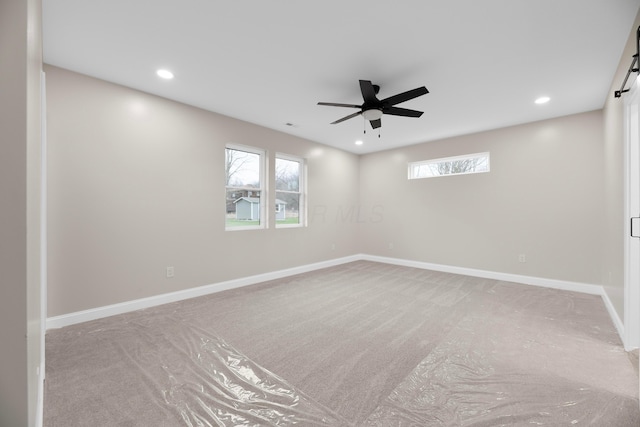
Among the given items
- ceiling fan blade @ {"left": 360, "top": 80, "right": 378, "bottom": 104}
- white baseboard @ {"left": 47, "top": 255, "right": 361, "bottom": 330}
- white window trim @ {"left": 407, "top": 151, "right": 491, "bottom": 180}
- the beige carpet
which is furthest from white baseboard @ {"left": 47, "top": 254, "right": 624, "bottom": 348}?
ceiling fan blade @ {"left": 360, "top": 80, "right": 378, "bottom": 104}

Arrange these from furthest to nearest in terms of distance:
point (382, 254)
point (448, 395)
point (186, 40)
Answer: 1. point (382, 254)
2. point (186, 40)
3. point (448, 395)

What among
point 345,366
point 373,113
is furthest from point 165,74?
point 345,366

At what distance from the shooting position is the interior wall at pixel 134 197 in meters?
2.71

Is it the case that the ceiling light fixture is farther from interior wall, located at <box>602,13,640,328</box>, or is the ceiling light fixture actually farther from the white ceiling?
interior wall, located at <box>602,13,640,328</box>

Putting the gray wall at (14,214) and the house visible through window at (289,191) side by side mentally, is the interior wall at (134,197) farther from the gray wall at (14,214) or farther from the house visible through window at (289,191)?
the gray wall at (14,214)

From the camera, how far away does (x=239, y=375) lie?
1.93 m

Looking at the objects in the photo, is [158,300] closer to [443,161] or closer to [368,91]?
[368,91]

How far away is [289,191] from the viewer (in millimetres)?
5156

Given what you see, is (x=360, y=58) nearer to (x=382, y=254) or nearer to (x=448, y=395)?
(x=448, y=395)

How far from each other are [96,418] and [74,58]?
3.08 m

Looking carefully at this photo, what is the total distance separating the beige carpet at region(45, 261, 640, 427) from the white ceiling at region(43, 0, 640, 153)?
2678 millimetres

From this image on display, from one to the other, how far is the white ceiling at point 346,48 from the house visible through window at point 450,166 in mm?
1297

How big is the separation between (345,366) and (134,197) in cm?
304

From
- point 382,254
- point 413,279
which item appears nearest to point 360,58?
point 413,279
